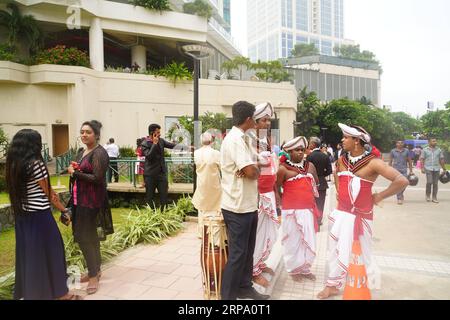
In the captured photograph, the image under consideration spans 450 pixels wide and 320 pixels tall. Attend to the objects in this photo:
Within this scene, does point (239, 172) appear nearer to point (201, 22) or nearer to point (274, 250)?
point (274, 250)

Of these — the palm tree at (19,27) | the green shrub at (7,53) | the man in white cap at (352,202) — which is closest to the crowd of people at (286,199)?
the man in white cap at (352,202)

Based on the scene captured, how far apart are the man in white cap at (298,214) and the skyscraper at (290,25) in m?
102

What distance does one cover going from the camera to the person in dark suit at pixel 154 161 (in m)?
5.75

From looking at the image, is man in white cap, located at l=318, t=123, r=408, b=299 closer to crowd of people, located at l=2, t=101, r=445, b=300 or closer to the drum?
crowd of people, located at l=2, t=101, r=445, b=300

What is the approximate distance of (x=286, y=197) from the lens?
3.81m

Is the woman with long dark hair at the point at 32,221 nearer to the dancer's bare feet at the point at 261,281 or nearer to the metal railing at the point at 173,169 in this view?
the dancer's bare feet at the point at 261,281

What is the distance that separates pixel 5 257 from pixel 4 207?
6.98 ft

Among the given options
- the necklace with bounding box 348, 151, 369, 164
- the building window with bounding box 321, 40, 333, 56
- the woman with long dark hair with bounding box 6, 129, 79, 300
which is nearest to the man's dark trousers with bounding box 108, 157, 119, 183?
the woman with long dark hair with bounding box 6, 129, 79, 300

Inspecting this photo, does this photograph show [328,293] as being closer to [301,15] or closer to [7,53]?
[7,53]

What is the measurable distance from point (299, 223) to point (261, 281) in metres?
0.78

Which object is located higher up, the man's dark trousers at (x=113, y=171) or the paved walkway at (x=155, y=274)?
the man's dark trousers at (x=113, y=171)

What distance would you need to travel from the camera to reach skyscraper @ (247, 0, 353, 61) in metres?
103

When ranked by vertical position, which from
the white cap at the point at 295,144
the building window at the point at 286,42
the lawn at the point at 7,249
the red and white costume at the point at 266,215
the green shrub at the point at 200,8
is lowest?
the lawn at the point at 7,249

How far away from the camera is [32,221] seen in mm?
2941
